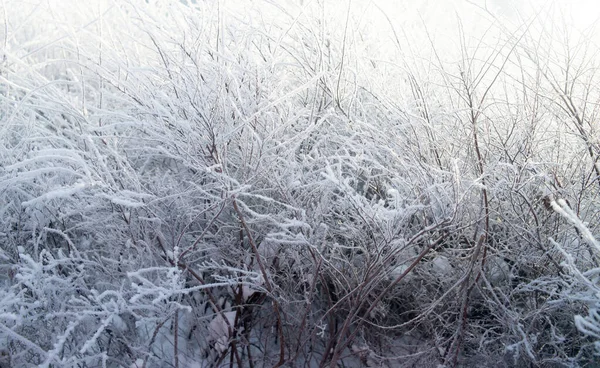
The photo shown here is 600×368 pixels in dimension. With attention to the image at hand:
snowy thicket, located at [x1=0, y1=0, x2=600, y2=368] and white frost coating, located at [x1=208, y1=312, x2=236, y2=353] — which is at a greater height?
snowy thicket, located at [x1=0, y1=0, x2=600, y2=368]

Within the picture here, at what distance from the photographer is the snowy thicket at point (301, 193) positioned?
2.77m

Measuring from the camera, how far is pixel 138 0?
268cm

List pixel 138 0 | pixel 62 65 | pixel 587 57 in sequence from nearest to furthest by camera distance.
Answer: pixel 138 0 < pixel 587 57 < pixel 62 65

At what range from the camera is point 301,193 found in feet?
10.0

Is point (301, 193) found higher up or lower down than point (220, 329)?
higher up

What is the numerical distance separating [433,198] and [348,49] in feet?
4.60

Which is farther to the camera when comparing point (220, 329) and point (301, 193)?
point (220, 329)

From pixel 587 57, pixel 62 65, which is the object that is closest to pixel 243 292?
pixel 587 57

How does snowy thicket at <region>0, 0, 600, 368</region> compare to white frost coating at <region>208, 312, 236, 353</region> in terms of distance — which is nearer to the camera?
snowy thicket at <region>0, 0, 600, 368</region>

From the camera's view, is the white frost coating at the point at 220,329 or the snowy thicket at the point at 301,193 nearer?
the snowy thicket at the point at 301,193

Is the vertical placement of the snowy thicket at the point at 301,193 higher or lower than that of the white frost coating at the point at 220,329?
higher

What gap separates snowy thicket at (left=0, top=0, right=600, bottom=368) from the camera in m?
2.77

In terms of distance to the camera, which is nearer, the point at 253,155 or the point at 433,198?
the point at 433,198

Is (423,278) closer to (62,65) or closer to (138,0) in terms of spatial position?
(138,0)
